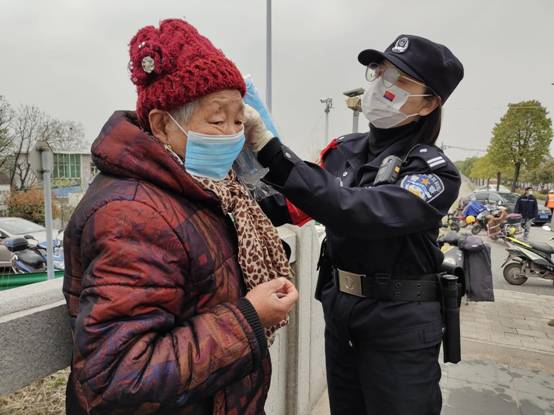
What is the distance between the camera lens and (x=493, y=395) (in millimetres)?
3168

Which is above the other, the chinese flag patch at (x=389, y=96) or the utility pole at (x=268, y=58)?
the utility pole at (x=268, y=58)

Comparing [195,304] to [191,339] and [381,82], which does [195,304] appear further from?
[381,82]

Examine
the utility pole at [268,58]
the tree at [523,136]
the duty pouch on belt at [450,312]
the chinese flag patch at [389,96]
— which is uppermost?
the tree at [523,136]

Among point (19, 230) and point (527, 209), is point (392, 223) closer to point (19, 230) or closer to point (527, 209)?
point (19, 230)

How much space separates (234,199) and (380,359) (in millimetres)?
958

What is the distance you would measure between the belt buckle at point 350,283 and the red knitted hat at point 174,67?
3.29 ft

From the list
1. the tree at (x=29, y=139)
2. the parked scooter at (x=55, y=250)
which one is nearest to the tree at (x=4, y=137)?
the tree at (x=29, y=139)

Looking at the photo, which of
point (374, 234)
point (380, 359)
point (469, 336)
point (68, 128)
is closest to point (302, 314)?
point (380, 359)

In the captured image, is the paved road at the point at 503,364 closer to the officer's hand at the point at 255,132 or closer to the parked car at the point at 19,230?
the officer's hand at the point at 255,132

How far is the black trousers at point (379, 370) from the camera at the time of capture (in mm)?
1675

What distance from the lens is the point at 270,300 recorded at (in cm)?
109

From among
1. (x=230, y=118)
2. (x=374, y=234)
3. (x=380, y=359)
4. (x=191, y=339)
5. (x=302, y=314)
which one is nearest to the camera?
(x=191, y=339)

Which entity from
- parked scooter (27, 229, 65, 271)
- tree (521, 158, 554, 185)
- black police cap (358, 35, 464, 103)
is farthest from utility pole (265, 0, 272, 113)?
tree (521, 158, 554, 185)

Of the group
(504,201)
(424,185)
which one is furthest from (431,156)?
(504,201)
